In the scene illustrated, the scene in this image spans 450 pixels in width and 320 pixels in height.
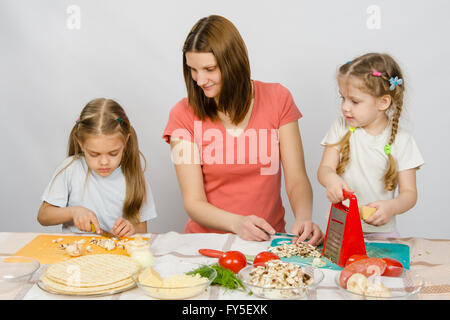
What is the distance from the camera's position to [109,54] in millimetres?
2670

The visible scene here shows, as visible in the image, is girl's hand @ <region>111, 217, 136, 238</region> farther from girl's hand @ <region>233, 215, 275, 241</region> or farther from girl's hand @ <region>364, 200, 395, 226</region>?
girl's hand @ <region>364, 200, 395, 226</region>

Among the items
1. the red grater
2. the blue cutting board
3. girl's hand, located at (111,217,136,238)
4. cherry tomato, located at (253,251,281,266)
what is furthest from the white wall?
cherry tomato, located at (253,251,281,266)

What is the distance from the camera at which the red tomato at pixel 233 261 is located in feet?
4.14

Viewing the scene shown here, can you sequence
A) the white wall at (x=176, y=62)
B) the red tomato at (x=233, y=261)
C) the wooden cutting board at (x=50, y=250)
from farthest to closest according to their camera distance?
the white wall at (x=176, y=62) → the wooden cutting board at (x=50, y=250) → the red tomato at (x=233, y=261)

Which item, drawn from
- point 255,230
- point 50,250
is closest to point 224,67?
point 255,230

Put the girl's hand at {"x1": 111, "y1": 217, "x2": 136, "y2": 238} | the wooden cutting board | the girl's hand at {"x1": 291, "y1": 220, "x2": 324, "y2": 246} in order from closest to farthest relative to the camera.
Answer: the wooden cutting board < the girl's hand at {"x1": 291, "y1": 220, "x2": 324, "y2": 246} < the girl's hand at {"x1": 111, "y1": 217, "x2": 136, "y2": 238}

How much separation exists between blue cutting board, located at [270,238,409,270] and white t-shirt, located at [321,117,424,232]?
1.11 feet

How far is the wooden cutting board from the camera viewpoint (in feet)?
4.61

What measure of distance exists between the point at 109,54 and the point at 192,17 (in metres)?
0.47

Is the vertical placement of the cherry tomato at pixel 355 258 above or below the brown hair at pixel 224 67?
below

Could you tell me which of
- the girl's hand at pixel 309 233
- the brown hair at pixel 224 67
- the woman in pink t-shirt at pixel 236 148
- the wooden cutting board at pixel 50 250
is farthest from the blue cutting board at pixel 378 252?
the brown hair at pixel 224 67

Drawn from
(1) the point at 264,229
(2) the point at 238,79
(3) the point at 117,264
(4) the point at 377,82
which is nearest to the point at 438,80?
(4) the point at 377,82

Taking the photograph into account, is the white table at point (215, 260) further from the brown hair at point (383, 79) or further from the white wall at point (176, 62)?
the white wall at point (176, 62)

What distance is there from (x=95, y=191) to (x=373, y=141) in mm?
1075
